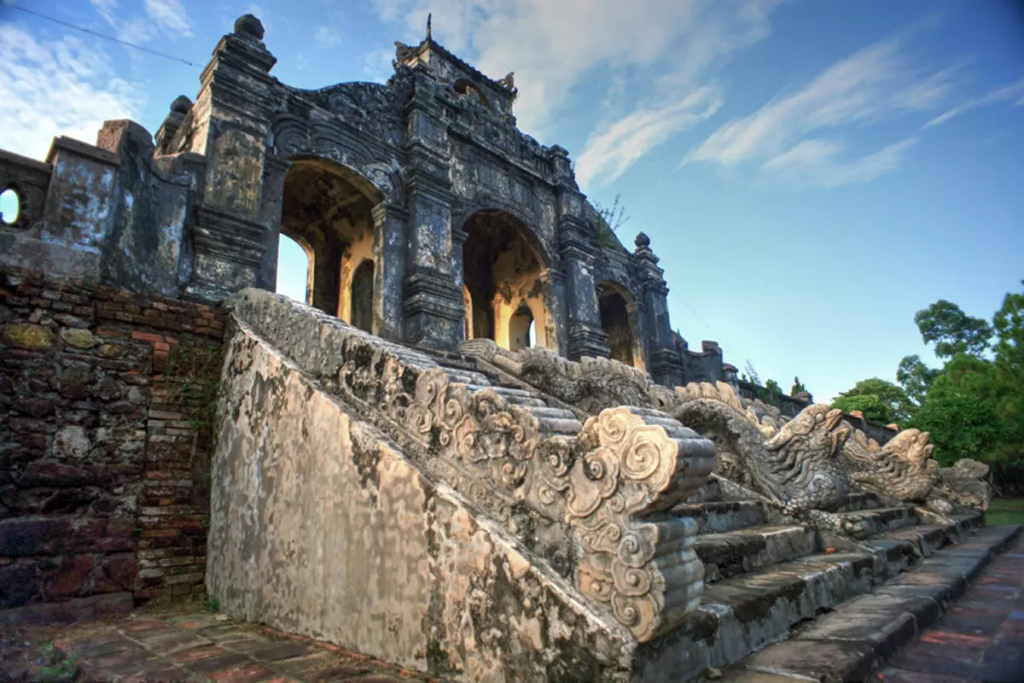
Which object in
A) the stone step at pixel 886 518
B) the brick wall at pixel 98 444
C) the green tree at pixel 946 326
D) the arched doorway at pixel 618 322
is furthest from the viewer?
the green tree at pixel 946 326

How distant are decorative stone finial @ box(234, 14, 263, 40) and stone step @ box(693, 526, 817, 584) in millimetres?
7542

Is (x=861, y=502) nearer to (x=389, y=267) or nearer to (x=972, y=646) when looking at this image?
(x=972, y=646)

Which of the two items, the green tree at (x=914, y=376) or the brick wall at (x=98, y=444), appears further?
the green tree at (x=914, y=376)

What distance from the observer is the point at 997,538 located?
5070 millimetres

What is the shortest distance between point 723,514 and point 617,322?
1005 cm

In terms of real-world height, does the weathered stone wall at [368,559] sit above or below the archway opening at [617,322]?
below

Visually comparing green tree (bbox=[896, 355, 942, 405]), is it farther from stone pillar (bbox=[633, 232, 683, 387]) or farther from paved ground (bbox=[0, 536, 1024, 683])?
paved ground (bbox=[0, 536, 1024, 683])

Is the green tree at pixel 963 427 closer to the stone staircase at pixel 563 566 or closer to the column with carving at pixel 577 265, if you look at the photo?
the column with carving at pixel 577 265

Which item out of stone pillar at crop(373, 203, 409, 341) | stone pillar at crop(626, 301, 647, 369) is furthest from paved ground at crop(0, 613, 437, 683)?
stone pillar at crop(626, 301, 647, 369)

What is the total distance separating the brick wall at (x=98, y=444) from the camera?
329 centimetres

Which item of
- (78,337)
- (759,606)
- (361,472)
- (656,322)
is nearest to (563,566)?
(759,606)

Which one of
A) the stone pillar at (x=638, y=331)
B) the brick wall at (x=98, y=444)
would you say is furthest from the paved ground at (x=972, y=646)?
the stone pillar at (x=638, y=331)

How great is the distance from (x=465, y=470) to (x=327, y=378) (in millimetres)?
1190

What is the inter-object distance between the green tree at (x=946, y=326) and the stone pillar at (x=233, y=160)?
77.4ft
